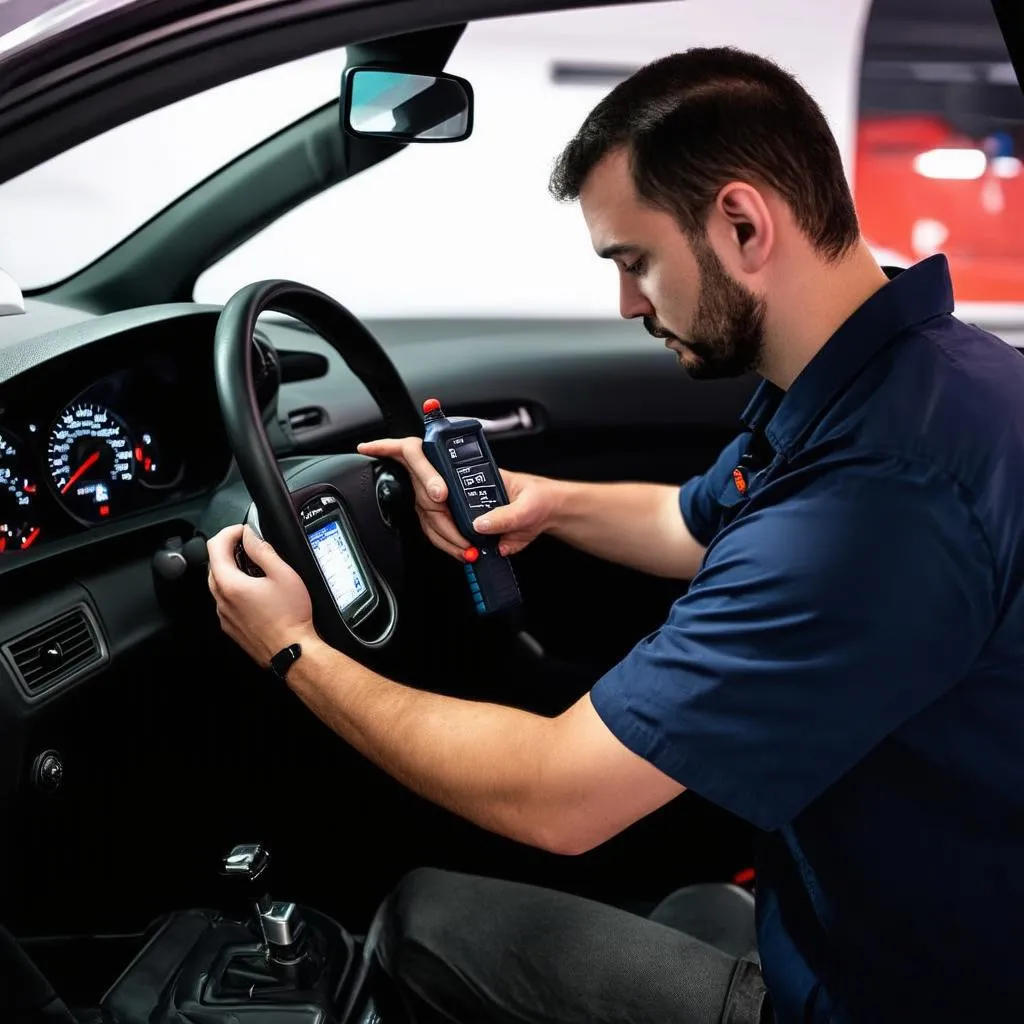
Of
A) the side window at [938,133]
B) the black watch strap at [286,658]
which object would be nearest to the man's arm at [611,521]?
the black watch strap at [286,658]

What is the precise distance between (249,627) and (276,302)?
1.23 feet

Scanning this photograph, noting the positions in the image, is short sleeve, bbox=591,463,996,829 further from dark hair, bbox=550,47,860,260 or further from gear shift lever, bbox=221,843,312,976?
gear shift lever, bbox=221,843,312,976

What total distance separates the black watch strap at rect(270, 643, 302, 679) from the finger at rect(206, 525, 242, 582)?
0.29ft

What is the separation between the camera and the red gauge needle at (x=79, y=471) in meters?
1.47

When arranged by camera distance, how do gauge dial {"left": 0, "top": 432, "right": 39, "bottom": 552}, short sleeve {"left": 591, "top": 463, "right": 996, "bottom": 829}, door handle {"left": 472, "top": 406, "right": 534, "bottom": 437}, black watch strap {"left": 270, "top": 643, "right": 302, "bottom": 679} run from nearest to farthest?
short sleeve {"left": 591, "top": 463, "right": 996, "bottom": 829} → black watch strap {"left": 270, "top": 643, "right": 302, "bottom": 679} → gauge dial {"left": 0, "top": 432, "right": 39, "bottom": 552} → door handle {"left": 472, "top": 406, "right": 534, "bottom": 437}

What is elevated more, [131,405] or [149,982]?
[131,405]

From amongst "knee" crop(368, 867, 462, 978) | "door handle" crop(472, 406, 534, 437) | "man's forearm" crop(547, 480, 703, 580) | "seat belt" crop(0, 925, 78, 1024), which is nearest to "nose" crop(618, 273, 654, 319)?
"man's forearm" crop(547, 480, 703, 580)

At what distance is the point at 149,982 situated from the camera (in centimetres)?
134

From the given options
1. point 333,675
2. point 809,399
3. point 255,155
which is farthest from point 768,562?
point 255,155

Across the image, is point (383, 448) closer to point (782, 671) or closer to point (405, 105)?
point (405, 105)

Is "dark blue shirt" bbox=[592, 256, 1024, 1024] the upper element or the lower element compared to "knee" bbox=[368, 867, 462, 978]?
upper

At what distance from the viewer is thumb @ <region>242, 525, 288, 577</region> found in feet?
3.79

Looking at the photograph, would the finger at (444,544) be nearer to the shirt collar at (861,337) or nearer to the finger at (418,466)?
the finger at (418,466)

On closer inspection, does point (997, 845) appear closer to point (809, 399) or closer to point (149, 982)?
point (809, 399)
